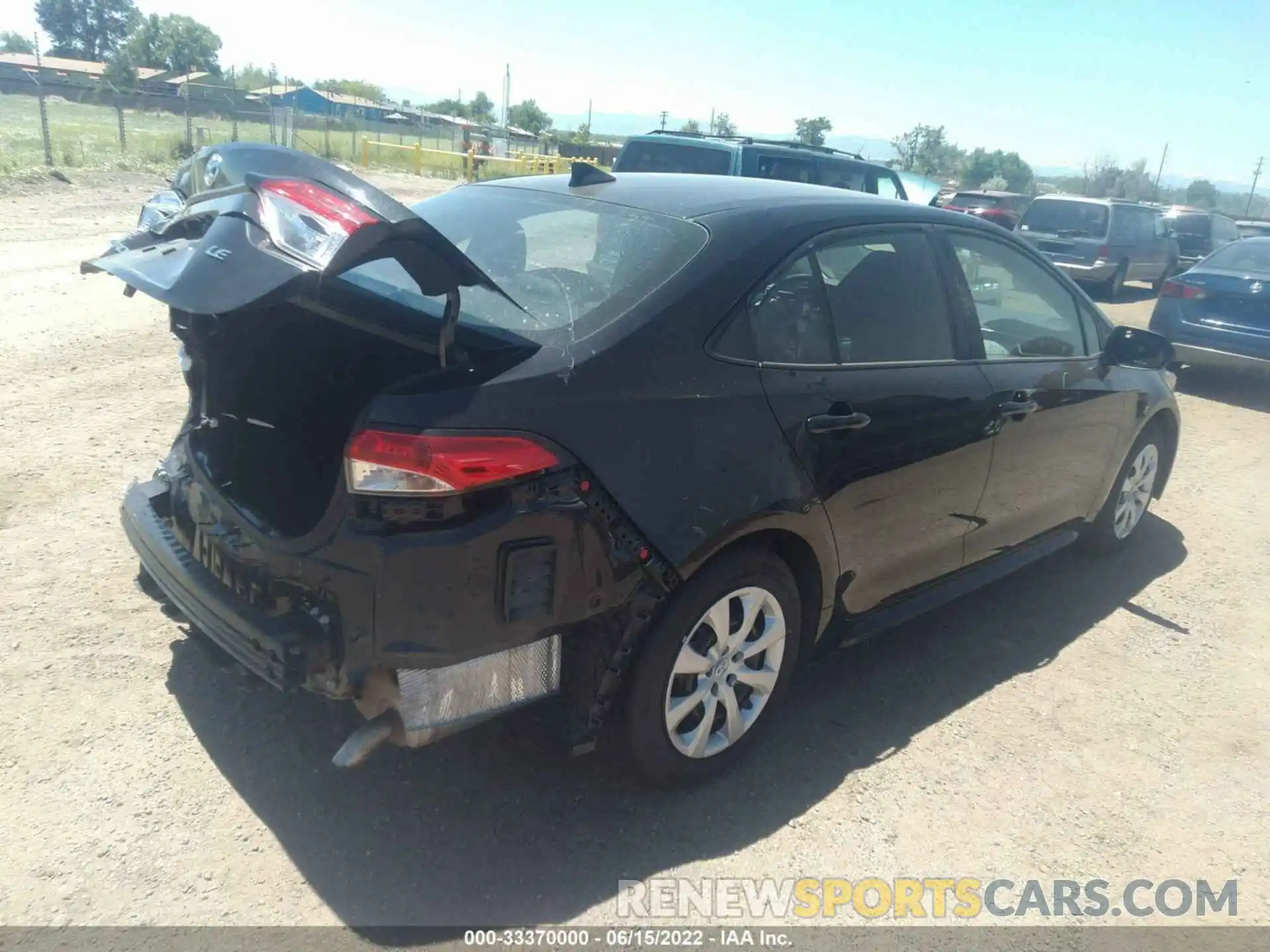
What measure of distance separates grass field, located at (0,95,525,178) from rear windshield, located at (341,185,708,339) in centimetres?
993

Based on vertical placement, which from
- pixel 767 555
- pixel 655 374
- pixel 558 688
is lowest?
pixel 558 688

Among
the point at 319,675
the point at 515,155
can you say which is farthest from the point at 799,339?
the point at 515,155

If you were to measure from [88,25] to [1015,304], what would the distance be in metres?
112

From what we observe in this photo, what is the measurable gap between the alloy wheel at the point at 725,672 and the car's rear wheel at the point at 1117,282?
15.8m

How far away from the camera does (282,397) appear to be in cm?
282

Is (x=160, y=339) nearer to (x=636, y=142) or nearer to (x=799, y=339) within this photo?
(x=636, y=142)

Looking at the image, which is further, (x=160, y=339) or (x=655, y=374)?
(x=160, y=339)

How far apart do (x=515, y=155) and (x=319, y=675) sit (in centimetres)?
3812

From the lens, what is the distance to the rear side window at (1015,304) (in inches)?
153

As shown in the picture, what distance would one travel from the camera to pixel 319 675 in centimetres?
243

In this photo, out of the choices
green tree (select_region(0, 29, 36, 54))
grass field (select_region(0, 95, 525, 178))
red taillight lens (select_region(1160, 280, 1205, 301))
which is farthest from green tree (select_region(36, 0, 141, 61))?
red taillight lens (select_region(1160, 280, 1205, 301))

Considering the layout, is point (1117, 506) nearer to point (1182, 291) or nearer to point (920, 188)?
point (1182, 291)

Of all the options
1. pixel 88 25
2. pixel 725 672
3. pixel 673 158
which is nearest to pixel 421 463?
pixel 725 672

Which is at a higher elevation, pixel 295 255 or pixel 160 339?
pixel 295 255
